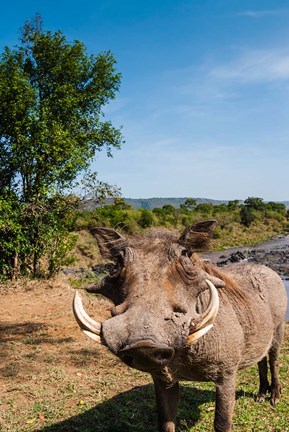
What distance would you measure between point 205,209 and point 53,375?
50.8 metres

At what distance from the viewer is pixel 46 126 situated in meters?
10.7

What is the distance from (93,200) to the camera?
11961 mm

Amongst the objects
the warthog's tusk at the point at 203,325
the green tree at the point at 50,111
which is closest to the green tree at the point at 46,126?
the green tree at the point at 50,111

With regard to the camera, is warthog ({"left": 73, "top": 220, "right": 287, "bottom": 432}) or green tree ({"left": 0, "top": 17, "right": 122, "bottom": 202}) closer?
warthog ({"left": 73, "top": 220, "right": 287, "bottom": 432})

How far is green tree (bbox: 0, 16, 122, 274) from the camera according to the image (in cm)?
1066

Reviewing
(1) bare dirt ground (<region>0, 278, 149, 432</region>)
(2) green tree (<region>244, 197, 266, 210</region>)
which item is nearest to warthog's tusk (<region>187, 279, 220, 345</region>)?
(1) bare dirt ground (<region>0, 278, 149, 432</region>)

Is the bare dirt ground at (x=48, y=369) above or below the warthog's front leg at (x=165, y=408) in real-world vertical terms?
below

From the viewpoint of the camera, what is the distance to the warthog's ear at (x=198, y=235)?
2.84 metres

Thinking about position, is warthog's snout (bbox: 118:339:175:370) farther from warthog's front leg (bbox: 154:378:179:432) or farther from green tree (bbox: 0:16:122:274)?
green tree (bbox: 0:16:122:274)

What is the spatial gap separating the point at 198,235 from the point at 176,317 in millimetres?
695

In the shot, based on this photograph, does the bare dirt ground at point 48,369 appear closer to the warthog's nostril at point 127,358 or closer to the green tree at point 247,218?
the warthog's nostril at point 127,358

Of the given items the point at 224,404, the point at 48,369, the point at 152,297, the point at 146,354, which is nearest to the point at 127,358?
the point at 146,354

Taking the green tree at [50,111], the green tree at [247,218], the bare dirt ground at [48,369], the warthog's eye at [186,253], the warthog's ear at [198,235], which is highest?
the green tree at [50,111]

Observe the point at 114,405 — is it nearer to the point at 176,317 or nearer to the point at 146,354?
the point at 176,317
